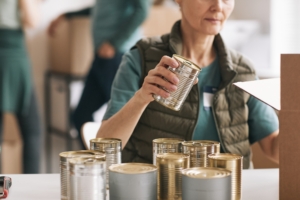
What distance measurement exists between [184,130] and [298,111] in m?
0.60

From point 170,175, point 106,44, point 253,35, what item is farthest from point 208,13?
point 253,35

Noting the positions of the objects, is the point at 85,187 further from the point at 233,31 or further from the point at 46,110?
the point at 46,110

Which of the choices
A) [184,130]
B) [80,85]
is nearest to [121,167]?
[184,130]

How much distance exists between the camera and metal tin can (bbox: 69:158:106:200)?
90 centimetres

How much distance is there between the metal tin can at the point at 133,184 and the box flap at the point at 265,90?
0.35 metres

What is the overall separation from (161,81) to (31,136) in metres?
2.28

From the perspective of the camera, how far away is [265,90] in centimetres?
122

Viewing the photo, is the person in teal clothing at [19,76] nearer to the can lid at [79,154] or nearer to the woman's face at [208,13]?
the woman's face at [208,13]

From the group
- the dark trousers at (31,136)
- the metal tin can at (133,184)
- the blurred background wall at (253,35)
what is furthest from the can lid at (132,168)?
the blurred background wall at (253,35)

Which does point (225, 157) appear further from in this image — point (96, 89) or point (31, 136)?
point (31, 136)

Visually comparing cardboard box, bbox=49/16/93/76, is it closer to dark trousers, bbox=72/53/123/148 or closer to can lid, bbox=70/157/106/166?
dark trousers, bbox=72/53/123/148

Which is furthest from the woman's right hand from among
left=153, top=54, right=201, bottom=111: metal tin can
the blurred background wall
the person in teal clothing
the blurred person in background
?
the blurred background wall

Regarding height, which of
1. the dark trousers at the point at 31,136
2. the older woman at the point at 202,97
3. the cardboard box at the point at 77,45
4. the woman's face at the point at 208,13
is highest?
the cardboard box at the point at 77,45

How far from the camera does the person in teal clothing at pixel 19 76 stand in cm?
300
